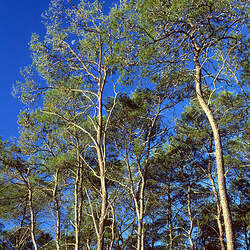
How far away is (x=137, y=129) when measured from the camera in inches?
459

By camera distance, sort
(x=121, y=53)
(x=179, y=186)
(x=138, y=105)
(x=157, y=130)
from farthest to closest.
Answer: (x=179, y=186), (x=157, y=130), (x=138, y=105), (x=121, y=53)

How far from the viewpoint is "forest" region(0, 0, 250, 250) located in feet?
20.5

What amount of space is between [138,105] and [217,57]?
4280 millimetres

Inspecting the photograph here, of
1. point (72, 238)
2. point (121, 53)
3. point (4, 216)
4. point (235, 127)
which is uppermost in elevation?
point (121, 53)

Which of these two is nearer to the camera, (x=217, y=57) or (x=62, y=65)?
(x=217, y=57)

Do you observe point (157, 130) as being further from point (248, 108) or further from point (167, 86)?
point (248, 108)

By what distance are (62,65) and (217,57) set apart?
16.1 ft

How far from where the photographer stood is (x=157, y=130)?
11.9 metres

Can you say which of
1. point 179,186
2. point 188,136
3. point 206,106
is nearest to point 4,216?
point 179,186

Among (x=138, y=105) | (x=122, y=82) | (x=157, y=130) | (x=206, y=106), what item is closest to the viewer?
(x=206, y=106)

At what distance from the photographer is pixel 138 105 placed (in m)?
11.1

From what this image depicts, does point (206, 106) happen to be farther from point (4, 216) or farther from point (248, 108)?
point (4, 216)

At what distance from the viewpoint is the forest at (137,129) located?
246 inches

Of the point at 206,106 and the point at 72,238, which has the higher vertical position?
the point at 206,106
